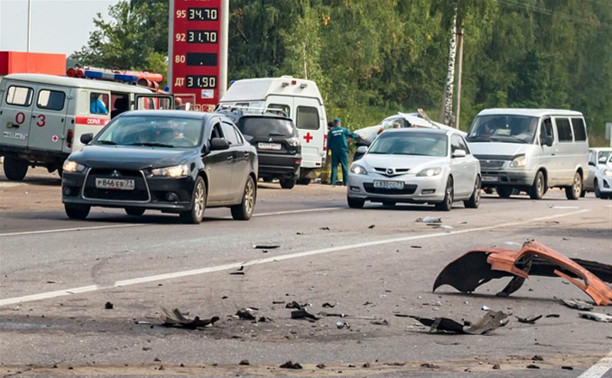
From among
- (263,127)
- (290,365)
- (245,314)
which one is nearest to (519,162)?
(263,127)

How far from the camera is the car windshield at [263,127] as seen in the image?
34.2m

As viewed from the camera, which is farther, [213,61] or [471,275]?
[213,61]

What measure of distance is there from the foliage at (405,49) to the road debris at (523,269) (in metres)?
51.3

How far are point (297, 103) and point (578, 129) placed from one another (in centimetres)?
768

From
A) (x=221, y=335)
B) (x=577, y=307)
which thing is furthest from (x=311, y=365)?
(x=577, y=307)

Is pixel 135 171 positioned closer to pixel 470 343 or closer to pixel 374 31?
pixel 470 343

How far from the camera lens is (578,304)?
431 inches

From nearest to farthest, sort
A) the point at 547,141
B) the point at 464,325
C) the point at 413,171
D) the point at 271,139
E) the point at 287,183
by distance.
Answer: the point at 464,325 → the point at 413,171 → the point at 271,139 → the point at 287,183 → the point at 547,141

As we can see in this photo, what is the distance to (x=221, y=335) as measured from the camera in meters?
8.50

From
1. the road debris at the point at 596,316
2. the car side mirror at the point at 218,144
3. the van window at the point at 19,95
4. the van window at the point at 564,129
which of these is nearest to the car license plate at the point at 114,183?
the car side mirror at the point at 218,144

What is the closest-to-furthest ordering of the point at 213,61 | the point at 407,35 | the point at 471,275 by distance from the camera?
the point at 471,275, the point at 213,61, the point at 407,35

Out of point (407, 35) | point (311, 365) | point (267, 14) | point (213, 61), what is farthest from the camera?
point (407, 35)

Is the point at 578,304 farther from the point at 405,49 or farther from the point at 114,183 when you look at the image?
the point at 405,49

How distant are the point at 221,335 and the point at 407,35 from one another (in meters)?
74.1
